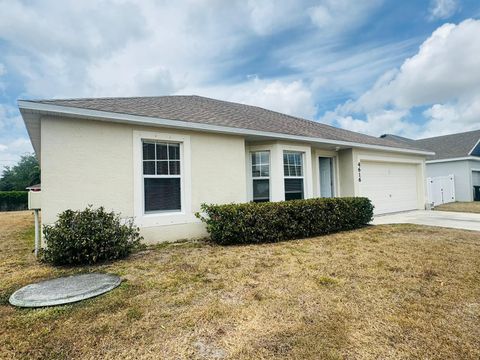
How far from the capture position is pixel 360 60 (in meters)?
12.7

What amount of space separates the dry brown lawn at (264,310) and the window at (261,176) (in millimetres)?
3709

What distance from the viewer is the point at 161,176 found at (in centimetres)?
700

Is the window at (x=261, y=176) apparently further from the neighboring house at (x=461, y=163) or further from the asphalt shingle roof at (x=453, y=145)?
the asphalt shingle roof at (x=453, y=145)

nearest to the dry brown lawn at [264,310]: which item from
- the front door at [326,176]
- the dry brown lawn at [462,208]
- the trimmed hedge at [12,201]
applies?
the front door at [326,176]

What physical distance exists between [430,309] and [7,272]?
22.9 ft

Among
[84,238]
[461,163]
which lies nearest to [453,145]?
[461,163]

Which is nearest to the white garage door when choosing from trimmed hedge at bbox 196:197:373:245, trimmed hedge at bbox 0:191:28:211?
trimmed hedge at bbox 196:197:373:245

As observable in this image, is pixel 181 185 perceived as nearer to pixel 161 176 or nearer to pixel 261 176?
pixel 161 176

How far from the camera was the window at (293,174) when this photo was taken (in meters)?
9.33

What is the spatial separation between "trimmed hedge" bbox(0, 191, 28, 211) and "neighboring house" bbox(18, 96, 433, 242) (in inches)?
864

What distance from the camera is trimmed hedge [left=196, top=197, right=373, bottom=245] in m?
6.87

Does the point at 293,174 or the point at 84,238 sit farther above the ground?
the point at 293,174

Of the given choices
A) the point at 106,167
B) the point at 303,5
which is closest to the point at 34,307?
the point at 106,167

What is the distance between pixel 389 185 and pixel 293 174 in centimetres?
631
